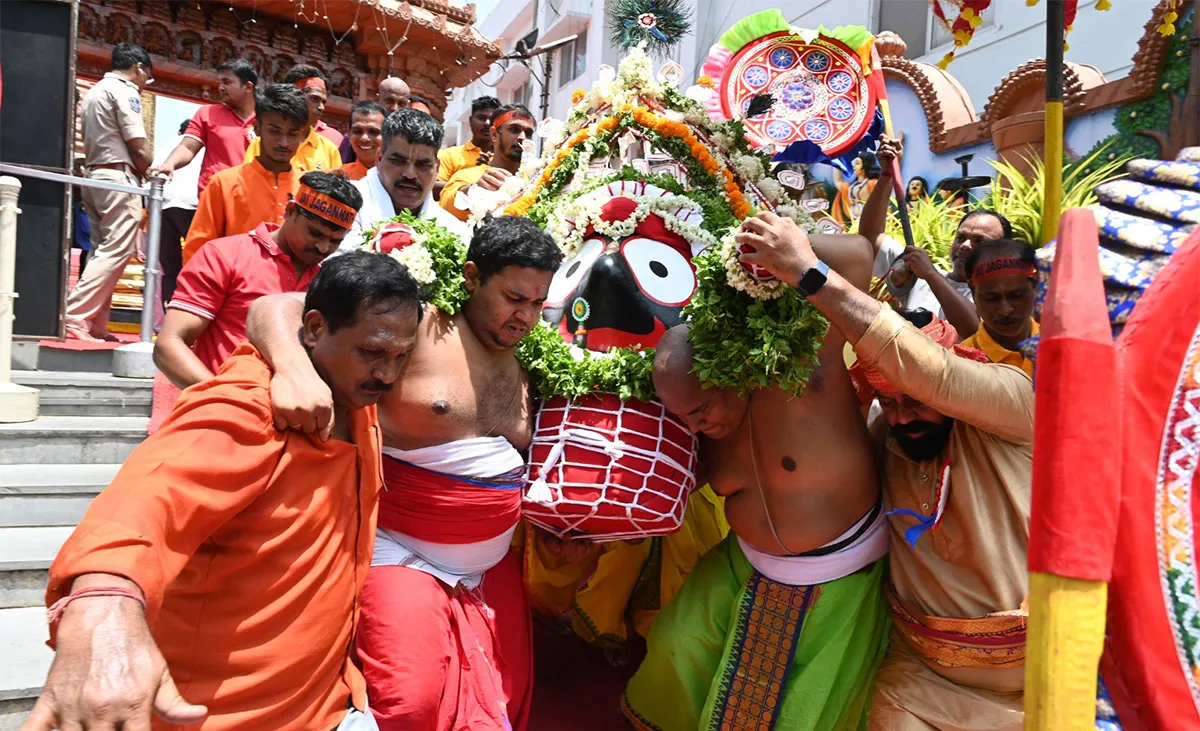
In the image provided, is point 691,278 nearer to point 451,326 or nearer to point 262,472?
point 451,326

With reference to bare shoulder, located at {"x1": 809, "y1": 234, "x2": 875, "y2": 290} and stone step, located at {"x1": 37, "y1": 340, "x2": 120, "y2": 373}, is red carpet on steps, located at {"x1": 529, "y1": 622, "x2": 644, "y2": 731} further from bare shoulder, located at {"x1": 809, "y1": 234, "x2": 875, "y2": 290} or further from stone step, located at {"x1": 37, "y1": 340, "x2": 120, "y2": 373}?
stone step, located at {"x1": 37, "y1": 340, "x2": 120, "y2": 373}

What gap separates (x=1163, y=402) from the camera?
136cm

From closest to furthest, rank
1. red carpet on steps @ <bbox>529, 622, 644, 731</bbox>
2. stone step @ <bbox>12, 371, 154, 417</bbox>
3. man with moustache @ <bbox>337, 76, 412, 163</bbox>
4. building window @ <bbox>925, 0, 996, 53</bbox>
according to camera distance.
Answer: red carpet on steps @ <bbox>529, 622, 644, 731</bbox> → stone step @ <bbox>12, 371, 154, 417</bbox> → man with moustache @ <bbox>337, 76, 412, 163</bbox> → building window @ <bbox>925, 0, 996, 53</bbox>

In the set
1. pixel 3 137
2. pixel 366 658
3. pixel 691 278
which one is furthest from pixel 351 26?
pixel 366 658

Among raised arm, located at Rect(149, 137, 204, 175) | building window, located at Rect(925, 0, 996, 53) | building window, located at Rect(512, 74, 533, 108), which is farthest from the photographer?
building window, located at Rect(512, 74, 533, 108)

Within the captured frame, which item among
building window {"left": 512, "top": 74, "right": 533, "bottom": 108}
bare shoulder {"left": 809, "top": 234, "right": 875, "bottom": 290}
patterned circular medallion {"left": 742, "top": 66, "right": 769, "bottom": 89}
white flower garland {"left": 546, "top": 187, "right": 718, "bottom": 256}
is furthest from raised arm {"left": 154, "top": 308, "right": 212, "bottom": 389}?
building window {"left": 512, "top": 74, "right": 533, "bottom": 108}

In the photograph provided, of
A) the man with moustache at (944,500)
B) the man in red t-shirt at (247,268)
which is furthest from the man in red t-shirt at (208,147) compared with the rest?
the man with moustache at (944,500)

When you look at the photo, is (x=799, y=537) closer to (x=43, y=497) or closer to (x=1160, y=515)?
(x=1160, y=515)

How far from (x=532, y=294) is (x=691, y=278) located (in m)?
0.69

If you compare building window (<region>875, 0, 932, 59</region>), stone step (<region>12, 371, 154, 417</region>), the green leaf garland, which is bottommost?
stone step (<region>12, 371, 154, 417</region>)

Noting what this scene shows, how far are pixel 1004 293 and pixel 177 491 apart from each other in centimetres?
298

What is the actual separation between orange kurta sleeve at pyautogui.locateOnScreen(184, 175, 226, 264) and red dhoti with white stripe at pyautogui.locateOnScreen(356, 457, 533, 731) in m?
2.22

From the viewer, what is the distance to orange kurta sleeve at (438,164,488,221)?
5081 millimetres

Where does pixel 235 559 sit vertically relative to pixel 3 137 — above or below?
below
